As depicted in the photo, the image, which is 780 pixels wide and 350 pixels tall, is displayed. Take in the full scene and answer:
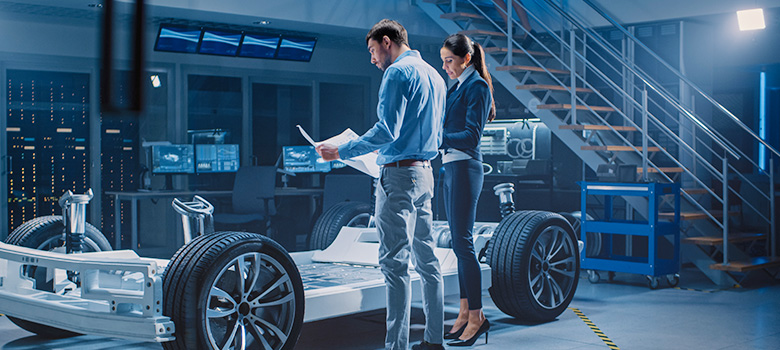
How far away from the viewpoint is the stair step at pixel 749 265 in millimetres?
6727

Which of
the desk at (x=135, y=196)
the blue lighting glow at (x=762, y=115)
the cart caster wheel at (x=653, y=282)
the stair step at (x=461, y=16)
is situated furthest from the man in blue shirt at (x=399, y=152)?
the blue lighting glow at (x=762, y=115)

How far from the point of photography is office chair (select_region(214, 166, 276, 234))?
353 inches

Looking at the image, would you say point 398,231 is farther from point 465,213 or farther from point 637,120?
point 637,120

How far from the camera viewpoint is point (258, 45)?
1026cm

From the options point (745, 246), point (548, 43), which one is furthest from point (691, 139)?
point (548, 43)

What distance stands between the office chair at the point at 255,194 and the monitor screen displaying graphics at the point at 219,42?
1.76m

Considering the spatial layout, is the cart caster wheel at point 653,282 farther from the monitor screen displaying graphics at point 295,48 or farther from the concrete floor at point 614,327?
the monitor screen displaying graphics at point 295,48

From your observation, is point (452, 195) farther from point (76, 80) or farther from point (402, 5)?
point (76, 80)

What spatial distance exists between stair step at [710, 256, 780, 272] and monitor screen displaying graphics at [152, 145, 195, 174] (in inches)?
218

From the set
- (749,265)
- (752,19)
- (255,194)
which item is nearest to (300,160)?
(255,194)

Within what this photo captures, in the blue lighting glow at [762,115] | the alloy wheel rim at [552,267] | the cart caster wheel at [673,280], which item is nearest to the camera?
the alloy wheel rim at [552,267]

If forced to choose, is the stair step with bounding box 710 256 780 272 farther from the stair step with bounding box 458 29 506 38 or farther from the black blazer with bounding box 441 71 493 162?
the black blazer with bounding box 441 71 493 162

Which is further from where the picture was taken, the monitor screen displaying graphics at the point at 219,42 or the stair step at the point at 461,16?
the monitor screen displaying graphics at the point at 219,42

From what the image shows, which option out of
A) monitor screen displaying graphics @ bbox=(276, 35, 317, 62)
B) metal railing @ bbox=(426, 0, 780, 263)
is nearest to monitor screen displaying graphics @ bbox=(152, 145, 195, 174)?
monitor screen displaying graphics @ bbox=(276, 35, 317, 62)
